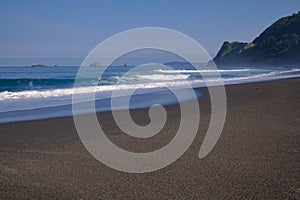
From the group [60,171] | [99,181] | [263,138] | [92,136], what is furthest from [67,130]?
[263,138]

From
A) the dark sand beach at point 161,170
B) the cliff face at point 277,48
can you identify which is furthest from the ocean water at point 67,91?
the cliff face at point 277,48

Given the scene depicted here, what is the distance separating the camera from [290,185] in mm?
3379

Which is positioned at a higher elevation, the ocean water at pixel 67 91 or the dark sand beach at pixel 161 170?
the dark sand beach at pixel 161 170

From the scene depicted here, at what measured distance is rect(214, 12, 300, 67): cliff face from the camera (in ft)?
303

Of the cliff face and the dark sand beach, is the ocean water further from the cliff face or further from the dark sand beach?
the cliff face

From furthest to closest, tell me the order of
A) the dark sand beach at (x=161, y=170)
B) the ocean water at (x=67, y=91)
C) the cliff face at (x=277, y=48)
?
the cliff face at (x=277, y=48) < the ocean water at (x=67, y=91) < the dark sand beach at (x=161, y=170)

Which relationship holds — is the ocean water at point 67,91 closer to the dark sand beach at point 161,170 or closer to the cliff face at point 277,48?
the dark sand beach at point 161,170

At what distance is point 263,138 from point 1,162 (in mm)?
4462

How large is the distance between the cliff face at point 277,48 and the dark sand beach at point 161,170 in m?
90.4

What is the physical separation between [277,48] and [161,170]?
10214 cm

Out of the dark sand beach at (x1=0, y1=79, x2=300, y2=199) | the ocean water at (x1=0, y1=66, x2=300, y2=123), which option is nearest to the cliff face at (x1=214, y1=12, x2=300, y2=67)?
the ocean water at (x1=0, y1=66, x2=300, y2=123)

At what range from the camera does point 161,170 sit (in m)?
3.98

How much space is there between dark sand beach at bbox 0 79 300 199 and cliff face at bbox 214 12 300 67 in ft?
297

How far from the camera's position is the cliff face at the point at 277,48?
92500 mm
